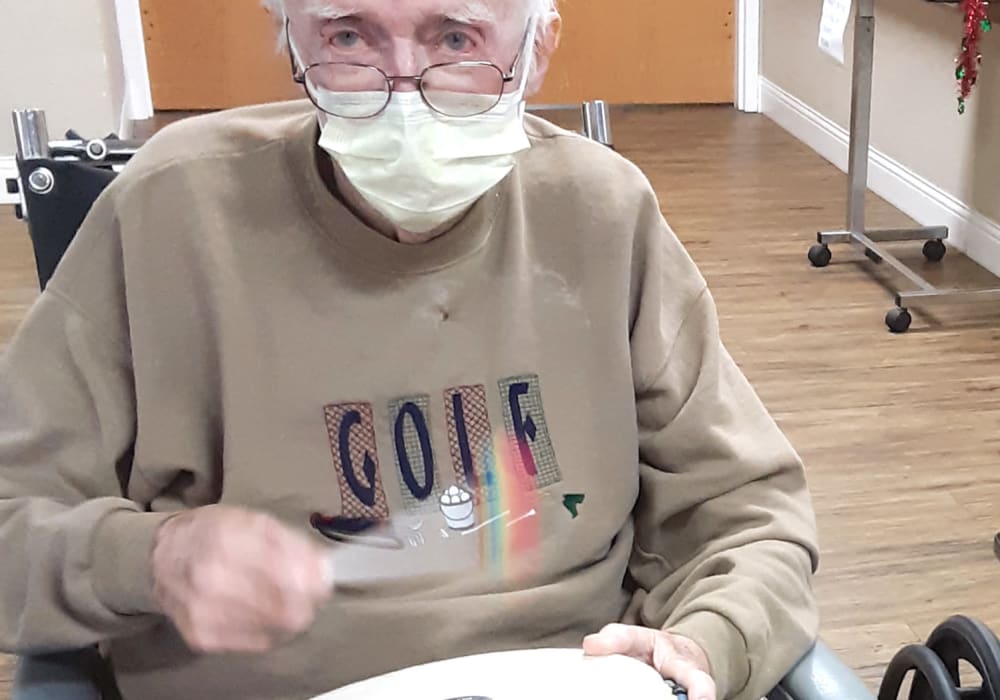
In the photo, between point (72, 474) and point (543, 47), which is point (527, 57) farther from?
point (72, 474)

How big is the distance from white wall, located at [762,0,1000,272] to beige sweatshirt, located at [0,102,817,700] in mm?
2285

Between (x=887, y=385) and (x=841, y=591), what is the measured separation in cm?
75

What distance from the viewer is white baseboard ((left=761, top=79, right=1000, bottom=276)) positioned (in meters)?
3.18

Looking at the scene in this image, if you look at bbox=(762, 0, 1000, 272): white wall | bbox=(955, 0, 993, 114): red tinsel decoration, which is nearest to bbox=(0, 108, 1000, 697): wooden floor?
bbox=(762, 0, 1000, 272): white wall

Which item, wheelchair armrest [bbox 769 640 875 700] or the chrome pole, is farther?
the chrome pole

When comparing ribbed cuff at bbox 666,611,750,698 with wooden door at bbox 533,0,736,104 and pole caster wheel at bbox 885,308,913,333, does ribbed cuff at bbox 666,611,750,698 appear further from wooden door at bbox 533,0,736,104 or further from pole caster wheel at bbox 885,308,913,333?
wooden door at bbox 533,0,736,104

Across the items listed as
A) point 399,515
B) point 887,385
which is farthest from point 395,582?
point 887,385

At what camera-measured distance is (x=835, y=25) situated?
2.87 metres

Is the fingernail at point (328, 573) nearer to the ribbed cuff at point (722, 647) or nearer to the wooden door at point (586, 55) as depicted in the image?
the ribbed cuff at point (722, 647)

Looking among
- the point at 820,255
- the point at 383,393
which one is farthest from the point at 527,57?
the point at 820,255

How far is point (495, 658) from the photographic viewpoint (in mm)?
879

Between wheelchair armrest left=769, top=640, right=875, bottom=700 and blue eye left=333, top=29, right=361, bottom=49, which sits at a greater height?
blue eye left=333, top=29, right=361, bottom=49

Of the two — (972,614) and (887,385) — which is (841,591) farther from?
(887,385)

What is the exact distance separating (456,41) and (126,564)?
0.46m
